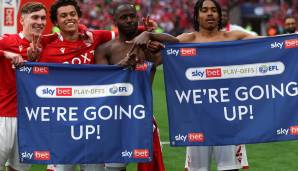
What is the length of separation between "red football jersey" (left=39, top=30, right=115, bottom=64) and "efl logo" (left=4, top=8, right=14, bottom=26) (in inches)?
199

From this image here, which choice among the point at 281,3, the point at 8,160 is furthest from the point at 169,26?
the point at 8,160

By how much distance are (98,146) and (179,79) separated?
3.12 ft

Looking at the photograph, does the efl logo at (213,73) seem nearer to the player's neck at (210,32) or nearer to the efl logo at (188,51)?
the efl logo at (188,51)

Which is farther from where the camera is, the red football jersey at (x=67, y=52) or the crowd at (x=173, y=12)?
the crowd at (x=173, y=12)

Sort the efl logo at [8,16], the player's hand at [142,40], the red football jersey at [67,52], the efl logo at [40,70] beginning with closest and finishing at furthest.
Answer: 1. the player's hand at [142,40]
2. the efl logo at [40,70]
3. the red football jersey at [67,52]
4. the efl logo at [8,16]

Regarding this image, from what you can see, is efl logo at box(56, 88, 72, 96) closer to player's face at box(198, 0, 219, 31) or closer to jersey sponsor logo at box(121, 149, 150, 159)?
jersey sponsor logo at box(121, 149, 150, 159)

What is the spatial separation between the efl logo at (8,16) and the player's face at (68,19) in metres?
5.09

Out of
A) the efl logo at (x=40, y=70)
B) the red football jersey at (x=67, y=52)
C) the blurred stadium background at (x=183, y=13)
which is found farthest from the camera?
the blurred stadium background at (x=183, y=13)

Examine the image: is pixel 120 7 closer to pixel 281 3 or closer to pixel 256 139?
pixel 256 139

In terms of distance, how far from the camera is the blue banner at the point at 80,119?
6473mm

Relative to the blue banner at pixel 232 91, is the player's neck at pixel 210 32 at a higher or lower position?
higher

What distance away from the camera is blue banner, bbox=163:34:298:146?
21.7 feet

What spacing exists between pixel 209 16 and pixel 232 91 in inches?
28.2

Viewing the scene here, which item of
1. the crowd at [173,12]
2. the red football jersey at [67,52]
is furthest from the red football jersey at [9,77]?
the crowd at [173,12]
